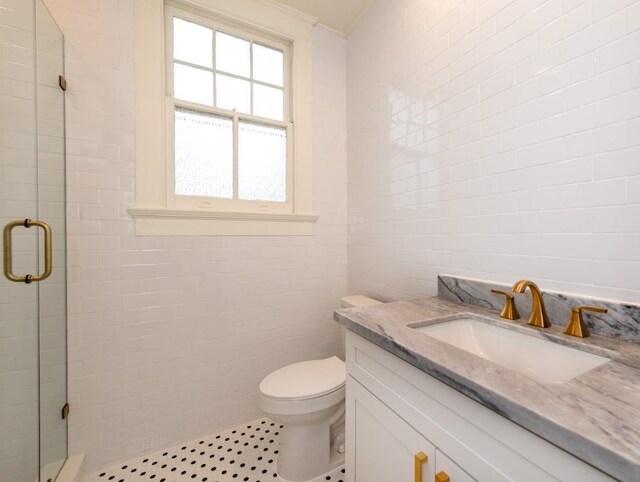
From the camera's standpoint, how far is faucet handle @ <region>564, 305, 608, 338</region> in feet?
2.52

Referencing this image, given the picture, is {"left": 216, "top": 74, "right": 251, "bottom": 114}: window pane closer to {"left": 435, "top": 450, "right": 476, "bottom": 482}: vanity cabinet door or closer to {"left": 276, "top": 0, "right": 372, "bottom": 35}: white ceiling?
{"left": 276, "top": 0, "right": 372, "bottom": 35}: white ceiling

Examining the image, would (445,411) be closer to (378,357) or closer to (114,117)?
(378,357)

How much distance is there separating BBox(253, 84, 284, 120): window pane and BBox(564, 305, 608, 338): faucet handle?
1812 mm

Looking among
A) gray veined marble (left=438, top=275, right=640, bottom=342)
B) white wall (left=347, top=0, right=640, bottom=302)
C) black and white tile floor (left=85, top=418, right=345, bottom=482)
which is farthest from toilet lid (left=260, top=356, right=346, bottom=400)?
gray veined marble (left=438, top=275, right=640, bottom=342)

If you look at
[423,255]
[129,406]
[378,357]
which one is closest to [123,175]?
[129,406]

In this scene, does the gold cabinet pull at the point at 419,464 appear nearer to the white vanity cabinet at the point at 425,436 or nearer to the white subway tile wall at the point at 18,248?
the white vanity cabinet at the point at 425,436

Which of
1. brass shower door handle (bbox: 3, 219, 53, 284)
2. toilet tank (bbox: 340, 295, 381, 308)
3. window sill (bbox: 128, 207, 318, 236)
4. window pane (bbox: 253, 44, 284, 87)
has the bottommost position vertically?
toilet tank (bbox: 340, 295, 381, 308)

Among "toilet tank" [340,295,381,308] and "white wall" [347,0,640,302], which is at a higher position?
"white wall" [347,0,640,302]

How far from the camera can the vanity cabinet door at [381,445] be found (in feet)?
2.24

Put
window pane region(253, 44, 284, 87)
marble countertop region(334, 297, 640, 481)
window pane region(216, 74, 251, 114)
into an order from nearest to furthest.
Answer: marble countertop region(334, 297, 640, 481)
window pane region(216, 74, 251, 114)
window pane region(253, 44, 284, 87)

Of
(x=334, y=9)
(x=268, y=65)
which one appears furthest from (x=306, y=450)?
(x=334, y=9)

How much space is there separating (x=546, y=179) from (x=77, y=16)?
7.13 feet

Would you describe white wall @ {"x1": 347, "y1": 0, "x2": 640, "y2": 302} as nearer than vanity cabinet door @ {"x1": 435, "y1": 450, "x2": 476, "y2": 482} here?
No

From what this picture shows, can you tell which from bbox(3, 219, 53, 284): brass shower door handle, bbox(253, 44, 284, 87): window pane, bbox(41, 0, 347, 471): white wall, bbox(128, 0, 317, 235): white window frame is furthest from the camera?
bbox(253, 44, 284, 87): window pane
